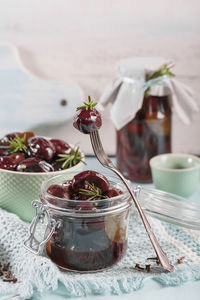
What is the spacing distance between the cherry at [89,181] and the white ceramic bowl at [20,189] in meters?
0.10

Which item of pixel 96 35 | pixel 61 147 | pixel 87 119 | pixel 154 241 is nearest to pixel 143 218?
pixel 154 241

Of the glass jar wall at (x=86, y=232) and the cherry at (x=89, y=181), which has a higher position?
the cherry at (x=89, y=181)

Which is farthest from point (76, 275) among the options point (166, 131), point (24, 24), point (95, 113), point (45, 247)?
point (24, 24)

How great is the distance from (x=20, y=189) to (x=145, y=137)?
35 cm

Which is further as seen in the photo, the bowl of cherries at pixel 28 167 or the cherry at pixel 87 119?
the bowl of cherries at pixel 28 167

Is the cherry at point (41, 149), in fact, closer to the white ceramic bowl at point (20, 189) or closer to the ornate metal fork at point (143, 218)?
the white ceramic bowl at point (20, 189)

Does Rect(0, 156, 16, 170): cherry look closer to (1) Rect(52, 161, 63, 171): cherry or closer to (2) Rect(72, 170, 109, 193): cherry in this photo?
(1) Rect(52, 161, 63, 171): cherry

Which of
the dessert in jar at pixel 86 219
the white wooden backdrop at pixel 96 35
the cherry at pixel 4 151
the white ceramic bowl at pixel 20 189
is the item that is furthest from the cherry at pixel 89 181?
the white wooden backdrop at pixel 96 35

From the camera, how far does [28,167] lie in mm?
828

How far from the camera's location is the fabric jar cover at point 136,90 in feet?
3.44

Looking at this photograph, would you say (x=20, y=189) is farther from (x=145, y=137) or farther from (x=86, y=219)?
(x=145, y=137)

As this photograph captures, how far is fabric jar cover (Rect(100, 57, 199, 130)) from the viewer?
1048 millimetres

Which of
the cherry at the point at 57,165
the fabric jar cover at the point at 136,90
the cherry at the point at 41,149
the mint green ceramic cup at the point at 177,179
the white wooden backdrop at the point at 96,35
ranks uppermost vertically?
the white wooden backdrop at the point at 96,35

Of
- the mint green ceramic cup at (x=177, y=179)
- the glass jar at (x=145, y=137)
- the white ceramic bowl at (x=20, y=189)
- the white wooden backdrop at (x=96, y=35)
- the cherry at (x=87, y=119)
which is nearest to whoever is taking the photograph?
the cherry at (x=87, y=119)
